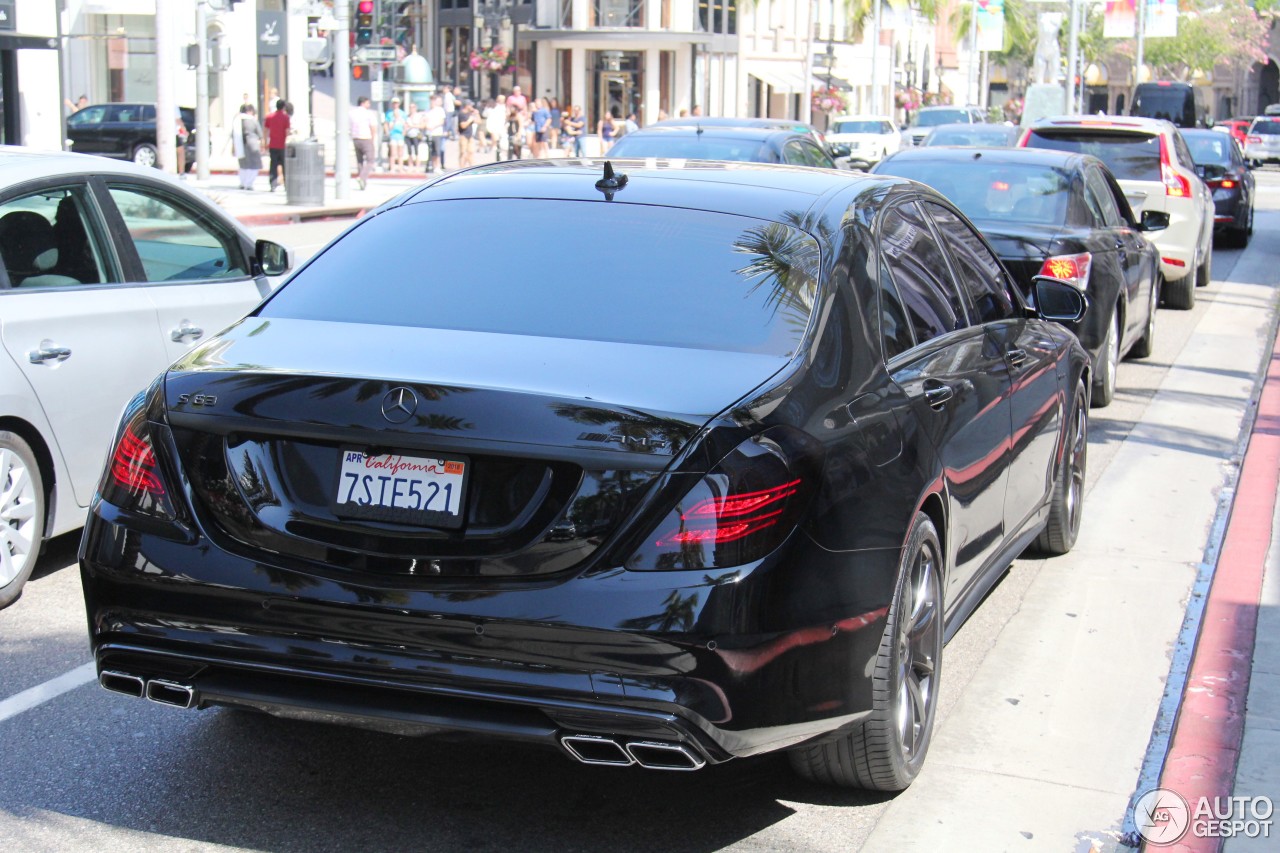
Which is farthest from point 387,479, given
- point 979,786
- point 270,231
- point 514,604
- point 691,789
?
point 270,231

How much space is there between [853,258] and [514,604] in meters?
1.51

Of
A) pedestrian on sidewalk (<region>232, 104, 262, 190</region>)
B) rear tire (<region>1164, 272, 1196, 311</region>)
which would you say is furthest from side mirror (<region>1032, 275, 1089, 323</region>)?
pedestrian on sidewalk (<region>232, 104, 262, 190</region>)

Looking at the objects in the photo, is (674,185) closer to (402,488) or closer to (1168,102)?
(402,488)

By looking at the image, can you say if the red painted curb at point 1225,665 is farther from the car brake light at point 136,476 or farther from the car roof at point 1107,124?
the car roof at point 1107,124

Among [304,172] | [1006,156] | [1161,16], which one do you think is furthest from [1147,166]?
[1161,16]

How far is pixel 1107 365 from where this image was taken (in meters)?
10.5

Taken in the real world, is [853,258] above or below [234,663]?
above

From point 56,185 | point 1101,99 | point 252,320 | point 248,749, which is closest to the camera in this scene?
point 252,320

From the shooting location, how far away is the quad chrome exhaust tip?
11.7ft

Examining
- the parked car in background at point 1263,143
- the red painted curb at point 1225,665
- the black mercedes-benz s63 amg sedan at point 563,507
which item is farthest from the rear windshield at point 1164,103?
the black mercedes-benz s63 amg sedan at point 563,507

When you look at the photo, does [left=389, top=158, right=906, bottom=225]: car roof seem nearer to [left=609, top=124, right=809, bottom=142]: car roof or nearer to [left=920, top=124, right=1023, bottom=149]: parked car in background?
[left=609, top=124, right=809, bottom=142]: car roof

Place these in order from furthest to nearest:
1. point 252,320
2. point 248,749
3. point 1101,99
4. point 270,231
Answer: point 1101,99 → point 270,231 → point 248,749 → point 252,320

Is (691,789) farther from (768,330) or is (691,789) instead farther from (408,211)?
(408,211)

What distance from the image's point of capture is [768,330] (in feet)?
13.4
